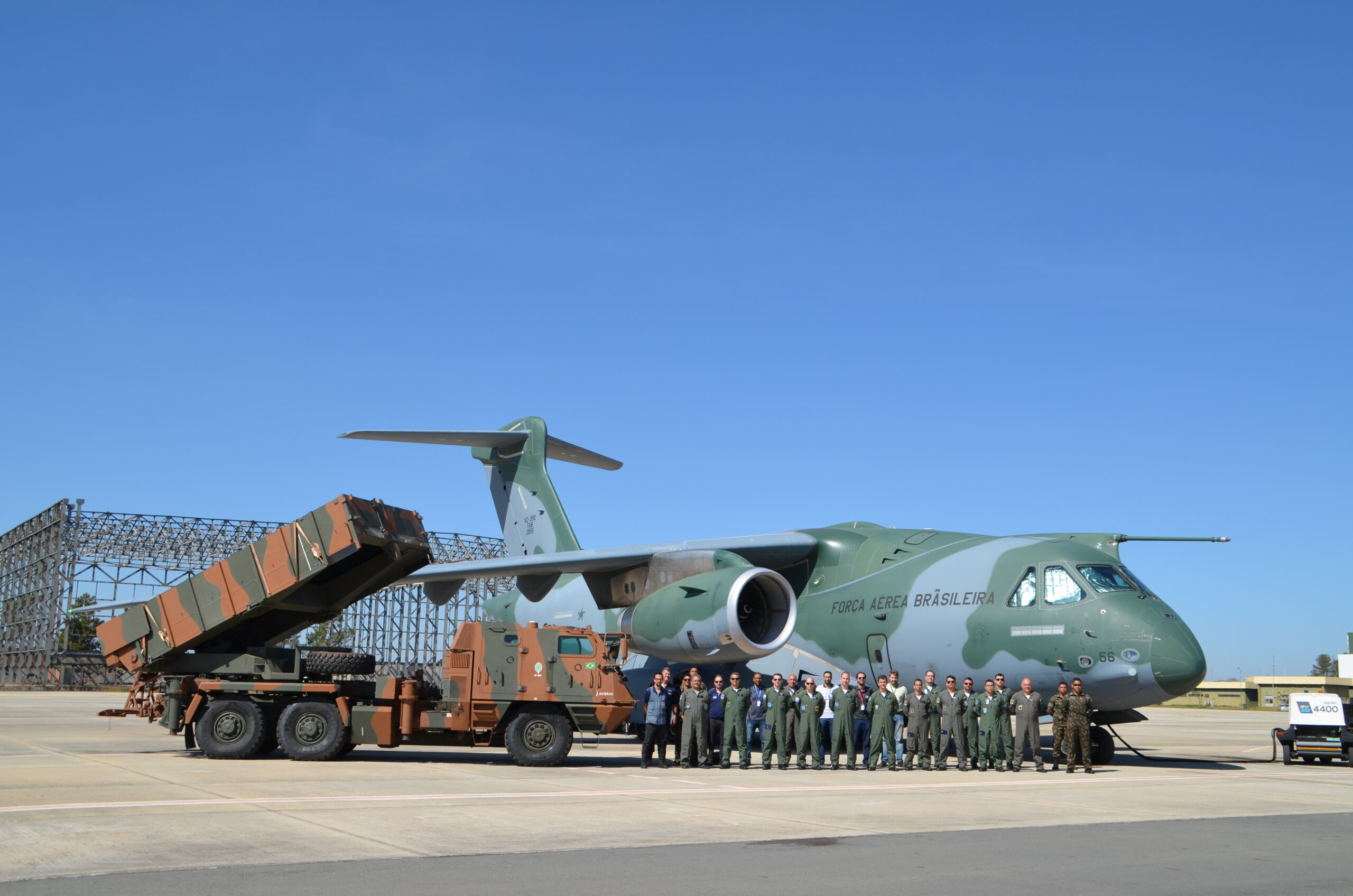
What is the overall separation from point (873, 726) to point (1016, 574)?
288 cm

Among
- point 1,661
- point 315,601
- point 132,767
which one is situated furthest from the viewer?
point 1,661

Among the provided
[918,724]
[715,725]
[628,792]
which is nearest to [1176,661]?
[918,724]

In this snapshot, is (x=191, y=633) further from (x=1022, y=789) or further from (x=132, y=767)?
(x=1022, y=789)

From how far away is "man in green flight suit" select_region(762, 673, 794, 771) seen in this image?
16.6 metres

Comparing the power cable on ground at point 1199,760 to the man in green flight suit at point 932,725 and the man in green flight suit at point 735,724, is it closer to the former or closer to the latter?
the man in green flight suit at point 932,725

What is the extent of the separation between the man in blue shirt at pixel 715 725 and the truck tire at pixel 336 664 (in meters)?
4.60

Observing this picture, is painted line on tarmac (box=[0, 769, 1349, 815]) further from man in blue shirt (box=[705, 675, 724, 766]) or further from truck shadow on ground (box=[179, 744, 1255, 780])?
man in blue shirt (box=[705, 675, 724, 766])

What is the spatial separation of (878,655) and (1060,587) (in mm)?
3065

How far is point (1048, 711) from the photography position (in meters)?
16.0

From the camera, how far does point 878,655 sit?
1794 cm

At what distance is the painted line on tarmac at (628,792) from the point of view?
9.82m

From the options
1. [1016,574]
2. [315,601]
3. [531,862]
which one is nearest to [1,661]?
[315,601]

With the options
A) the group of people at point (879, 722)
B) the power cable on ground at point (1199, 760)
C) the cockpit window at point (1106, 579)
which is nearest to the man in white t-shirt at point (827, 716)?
the group of people at point (879, 722)

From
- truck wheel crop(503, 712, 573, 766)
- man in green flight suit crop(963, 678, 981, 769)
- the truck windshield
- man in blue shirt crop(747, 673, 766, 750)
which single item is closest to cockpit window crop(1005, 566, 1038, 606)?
man in green flight suit crop(963, 678, 981, 769)
